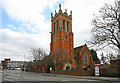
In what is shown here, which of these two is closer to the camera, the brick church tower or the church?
the church

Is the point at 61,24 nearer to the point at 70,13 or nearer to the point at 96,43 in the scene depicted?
the point at 70,13

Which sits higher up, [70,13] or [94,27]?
[70,13]

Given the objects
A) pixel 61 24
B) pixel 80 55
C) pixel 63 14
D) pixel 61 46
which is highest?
pixel 63 14

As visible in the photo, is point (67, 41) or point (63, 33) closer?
point (63, 33)

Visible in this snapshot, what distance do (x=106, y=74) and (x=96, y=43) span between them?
9.54m

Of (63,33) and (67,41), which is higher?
(63,33)

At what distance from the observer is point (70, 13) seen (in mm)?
68188

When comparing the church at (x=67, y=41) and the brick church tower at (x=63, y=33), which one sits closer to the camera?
the church at (x=67, y=41)

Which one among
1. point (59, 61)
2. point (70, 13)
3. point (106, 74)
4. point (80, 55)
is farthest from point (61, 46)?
point (106, 74)

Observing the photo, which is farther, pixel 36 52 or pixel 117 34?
pixel 36 52

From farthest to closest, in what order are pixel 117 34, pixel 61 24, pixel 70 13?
pixel 70 13, pixel 61 24, pixel 117 34

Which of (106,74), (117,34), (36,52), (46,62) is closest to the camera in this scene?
(117,34)

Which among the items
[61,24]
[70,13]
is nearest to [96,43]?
[61,24]

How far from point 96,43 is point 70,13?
4891 cm
